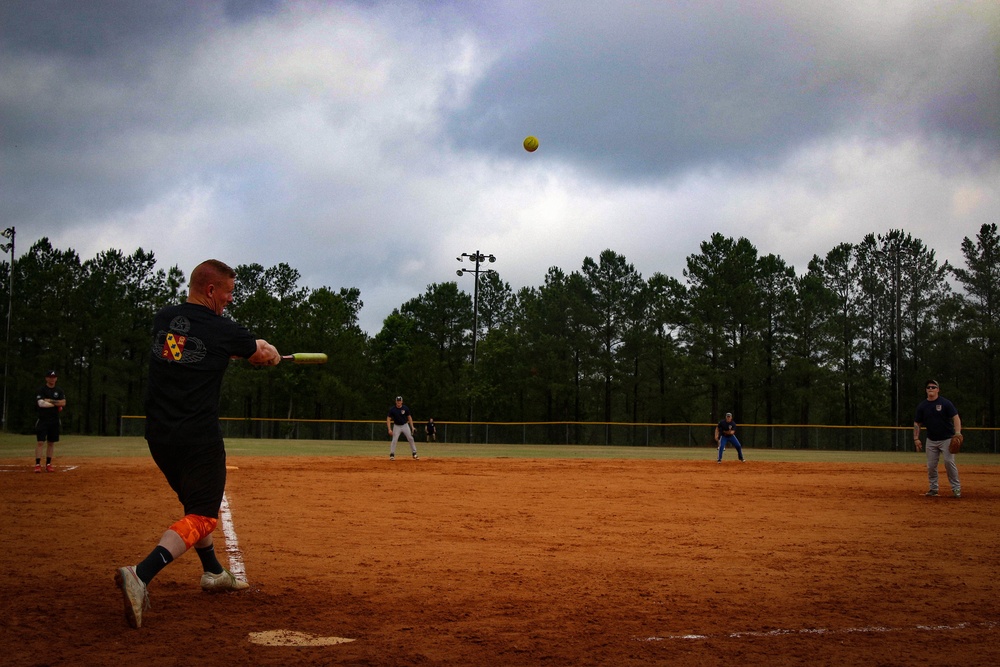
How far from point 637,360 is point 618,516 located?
5647 centimetres

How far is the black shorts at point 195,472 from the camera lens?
17.8 feet

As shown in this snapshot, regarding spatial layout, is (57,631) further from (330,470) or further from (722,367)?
(722,367)

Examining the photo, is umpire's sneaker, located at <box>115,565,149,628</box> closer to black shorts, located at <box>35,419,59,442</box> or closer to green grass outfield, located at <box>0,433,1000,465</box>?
black shorts, located at <box>35,419,59,442</box>

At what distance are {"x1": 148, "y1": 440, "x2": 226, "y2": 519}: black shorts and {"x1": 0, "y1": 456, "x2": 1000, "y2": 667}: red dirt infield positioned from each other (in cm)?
70

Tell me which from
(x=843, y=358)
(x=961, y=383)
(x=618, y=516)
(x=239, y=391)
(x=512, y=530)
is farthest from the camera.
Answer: (x=239, y=391)

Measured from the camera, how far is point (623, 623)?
16.6ft

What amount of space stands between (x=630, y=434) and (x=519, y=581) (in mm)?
42164

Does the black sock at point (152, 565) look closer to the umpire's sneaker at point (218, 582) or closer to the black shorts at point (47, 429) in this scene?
the umpire's sneaker at point (218, 582)

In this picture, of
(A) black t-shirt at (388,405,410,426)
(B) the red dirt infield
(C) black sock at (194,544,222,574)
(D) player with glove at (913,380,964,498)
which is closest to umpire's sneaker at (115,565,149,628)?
(B) the red dirt infield

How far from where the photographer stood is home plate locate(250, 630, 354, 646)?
453cm

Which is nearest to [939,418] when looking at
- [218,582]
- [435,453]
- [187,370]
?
[218,582]

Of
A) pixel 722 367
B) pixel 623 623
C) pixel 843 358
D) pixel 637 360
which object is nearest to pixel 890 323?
pixel 843 358

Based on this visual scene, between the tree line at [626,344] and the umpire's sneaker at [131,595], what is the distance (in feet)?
170

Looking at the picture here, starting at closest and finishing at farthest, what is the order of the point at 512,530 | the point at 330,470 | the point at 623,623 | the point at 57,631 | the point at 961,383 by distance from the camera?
the point at 57,631, the point at 623,623, the point at 512,530, the point at 330,470, the point at 961,383
